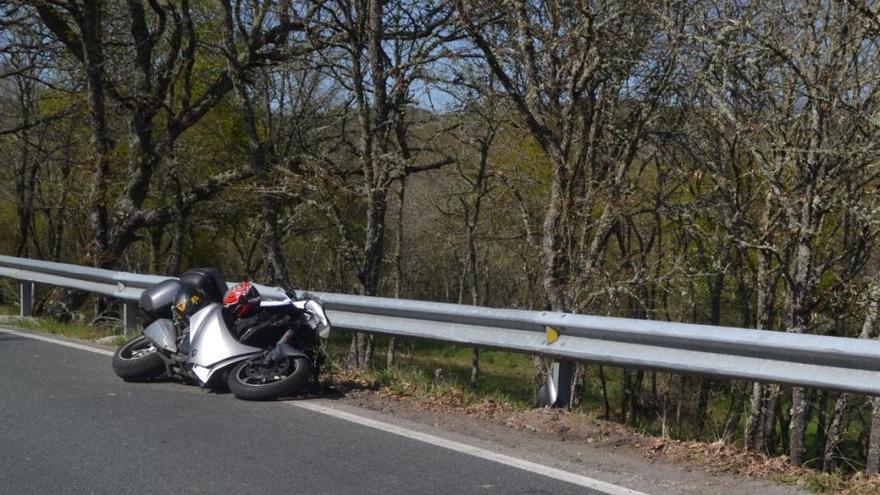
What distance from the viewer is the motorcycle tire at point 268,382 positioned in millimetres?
7219

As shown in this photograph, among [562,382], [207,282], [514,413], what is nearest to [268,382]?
[207,282]

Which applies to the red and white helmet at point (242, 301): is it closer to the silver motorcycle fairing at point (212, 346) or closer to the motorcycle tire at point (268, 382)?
the silver motorcycle fairing at point (212, 346)

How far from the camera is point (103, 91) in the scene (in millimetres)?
15531

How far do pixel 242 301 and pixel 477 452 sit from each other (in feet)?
7.99

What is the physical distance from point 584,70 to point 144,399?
17.6 ft

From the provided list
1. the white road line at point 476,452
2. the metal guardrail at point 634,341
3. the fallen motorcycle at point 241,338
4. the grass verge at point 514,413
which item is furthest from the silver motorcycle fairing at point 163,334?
the grass verge at point 514,413

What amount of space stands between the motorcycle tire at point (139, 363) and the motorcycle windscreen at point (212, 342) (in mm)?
535

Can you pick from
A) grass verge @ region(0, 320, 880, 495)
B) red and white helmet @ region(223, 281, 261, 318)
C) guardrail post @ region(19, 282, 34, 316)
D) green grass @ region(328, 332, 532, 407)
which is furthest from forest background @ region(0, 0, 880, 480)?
red and white helmet @ region(223, 281, 261, 318)

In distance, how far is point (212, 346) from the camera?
7539 mm

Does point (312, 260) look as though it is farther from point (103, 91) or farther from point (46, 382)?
point (46, 382)

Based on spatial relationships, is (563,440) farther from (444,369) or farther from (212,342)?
(444,369)

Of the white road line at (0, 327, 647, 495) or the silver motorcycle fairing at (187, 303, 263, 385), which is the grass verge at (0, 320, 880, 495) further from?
the silver motorcycle fairing at (187, 303, 263, 385)

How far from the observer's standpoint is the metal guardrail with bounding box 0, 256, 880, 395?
517cm

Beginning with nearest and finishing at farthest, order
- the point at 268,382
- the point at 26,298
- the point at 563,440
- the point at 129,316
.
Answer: the point at 563,440 < the point at 268,382 < the point at 129,316 < the point at 26,298
